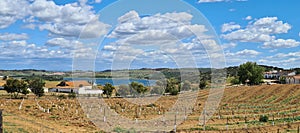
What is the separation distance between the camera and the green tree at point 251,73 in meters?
93.5

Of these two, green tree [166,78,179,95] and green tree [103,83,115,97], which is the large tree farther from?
green tree [103,83,115,97]

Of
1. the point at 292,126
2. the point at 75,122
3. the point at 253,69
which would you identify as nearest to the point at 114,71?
the point at 75,122

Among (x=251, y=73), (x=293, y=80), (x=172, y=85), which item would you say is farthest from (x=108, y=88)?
(x=293, y=80)

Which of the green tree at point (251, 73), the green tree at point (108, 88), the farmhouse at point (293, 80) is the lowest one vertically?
the green tree at point (108, 88)

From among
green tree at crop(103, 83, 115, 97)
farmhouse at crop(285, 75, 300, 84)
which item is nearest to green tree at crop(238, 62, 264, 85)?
farmhouse at crop(285, 75, 300, 84)

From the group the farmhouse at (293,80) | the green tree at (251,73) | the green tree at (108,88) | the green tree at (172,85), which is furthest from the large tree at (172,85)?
the farmhouse at (293,80)

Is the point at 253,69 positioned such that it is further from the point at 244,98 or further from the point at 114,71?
the point at 114,71

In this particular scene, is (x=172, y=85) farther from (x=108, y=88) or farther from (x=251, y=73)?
(x=251, y=73)

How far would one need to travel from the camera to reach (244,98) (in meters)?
→ 62.1

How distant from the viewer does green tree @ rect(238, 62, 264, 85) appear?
307 feet

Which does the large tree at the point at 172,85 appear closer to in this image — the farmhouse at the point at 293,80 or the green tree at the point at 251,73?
the green tree at the point at 251,73

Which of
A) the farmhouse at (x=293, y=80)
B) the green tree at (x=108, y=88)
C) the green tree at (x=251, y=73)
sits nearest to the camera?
the green tree at (x=108, y=88)

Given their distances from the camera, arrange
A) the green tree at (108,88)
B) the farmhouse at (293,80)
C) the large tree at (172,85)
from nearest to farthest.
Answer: the large tree at (172,85) < the green tree at (108,88) < the farmhouse at (293,80)

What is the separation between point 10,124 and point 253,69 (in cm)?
7595
